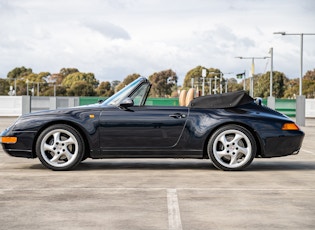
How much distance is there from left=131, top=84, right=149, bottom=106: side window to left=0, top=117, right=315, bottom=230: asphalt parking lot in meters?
0.98

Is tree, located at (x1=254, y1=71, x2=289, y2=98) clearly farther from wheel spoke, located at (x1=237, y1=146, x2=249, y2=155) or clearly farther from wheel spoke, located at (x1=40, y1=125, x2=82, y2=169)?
wheel spoke, located at (x1=40, y1=125, x2=82, y2=169)

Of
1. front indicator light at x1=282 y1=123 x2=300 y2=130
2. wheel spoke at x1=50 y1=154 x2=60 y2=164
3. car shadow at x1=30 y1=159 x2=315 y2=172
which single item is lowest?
car shadow at x1=30 y1=159 x2=315 y2=172

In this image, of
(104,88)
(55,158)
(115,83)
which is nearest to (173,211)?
(55,158)

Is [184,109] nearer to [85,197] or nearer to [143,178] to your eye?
[143,178]

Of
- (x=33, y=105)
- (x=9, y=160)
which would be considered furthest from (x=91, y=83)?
(x=9, y=160)

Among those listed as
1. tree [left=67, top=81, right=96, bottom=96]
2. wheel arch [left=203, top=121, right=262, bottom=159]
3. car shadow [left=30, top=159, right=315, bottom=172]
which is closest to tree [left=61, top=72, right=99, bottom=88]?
tree [left=67, top=81, right=96, bottom=96]

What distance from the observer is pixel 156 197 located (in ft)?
23.8

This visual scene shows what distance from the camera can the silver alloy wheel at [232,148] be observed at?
985cm

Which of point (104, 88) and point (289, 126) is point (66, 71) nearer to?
point (104, 88)

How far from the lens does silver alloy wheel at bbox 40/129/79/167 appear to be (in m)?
9.84

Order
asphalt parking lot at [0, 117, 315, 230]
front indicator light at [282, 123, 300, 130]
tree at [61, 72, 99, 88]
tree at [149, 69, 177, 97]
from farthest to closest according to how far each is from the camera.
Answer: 1. tree at [61, 72, 99, 88]
2. tree at [149, 69, 177, 97]
3. front indicator light at [282, 123, 300, 130]
4. asphalt parking lot at [0, 117, 315, 230]

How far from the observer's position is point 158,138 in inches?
390

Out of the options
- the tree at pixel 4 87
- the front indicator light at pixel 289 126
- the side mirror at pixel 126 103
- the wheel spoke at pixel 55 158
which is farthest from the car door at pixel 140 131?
the tree at pixel 4 87

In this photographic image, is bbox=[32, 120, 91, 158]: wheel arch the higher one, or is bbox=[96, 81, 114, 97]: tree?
bbox=[96, 81, 114, 97]: tree
